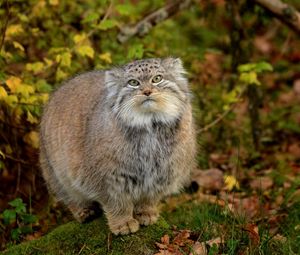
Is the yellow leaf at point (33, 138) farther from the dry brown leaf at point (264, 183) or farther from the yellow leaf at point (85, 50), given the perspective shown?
the dry brown leaf at point (264, 183)

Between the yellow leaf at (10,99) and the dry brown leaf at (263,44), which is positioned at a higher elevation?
the yellow leaf at (10,99)

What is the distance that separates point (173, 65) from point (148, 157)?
73cm

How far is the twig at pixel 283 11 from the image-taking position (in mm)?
6910

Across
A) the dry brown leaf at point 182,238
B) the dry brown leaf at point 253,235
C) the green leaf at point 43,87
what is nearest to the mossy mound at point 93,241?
the dry brown leaf at point 182,238

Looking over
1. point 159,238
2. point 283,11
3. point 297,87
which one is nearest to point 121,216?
point 159,238

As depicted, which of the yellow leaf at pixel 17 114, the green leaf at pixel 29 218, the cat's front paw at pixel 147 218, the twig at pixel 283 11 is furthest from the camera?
the twig at pixel 283 11

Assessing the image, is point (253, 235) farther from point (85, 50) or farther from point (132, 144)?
point (85, 50)

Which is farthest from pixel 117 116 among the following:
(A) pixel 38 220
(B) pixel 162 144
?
(A) pixel 38 220

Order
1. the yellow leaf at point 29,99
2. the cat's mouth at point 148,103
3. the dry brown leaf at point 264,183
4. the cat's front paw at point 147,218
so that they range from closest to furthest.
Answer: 1. the cat's mouth at point 148,103
2. the cat's front paw at point 147,218
3. the yellow leaf at point 29,99
4. the dry brown leaf at point 264,183

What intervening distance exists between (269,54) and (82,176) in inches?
255

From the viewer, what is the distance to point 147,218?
499 cm

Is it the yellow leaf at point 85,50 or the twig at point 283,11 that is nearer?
the yellow leaf at point 85,50

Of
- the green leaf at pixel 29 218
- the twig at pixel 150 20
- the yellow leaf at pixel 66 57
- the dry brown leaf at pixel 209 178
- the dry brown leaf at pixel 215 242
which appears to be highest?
the twig at pixel 150 20

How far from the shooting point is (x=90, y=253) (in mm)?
4770
